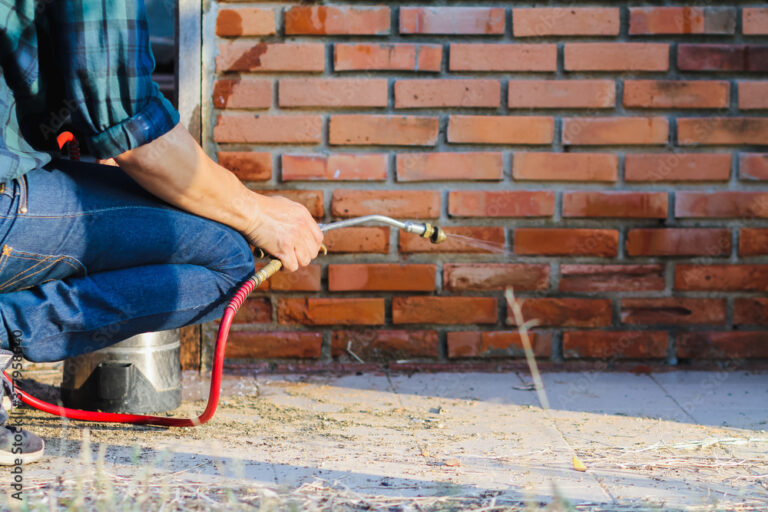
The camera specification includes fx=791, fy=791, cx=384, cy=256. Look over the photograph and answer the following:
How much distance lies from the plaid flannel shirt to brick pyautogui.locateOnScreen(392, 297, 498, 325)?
115 cm

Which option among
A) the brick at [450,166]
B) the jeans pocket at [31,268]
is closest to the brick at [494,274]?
the brick at [450,166]

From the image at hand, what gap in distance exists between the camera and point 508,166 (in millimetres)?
2523

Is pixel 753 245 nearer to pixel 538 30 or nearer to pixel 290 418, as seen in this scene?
pixel 538 30

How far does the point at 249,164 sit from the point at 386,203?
45 centimetres

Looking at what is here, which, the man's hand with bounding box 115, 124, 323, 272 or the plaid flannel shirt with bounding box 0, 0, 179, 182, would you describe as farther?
the man's hand with bounding box 115, 124, 323, 272

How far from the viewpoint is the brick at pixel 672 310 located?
2.57 meters

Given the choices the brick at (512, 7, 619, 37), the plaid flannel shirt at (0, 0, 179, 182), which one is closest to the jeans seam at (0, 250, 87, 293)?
the plaid flannel shirt at (0, 0, 179, 182)

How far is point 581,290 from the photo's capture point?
2564 millimetres

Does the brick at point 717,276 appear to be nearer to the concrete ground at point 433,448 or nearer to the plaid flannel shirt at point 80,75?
the concrete ground at point 433,448

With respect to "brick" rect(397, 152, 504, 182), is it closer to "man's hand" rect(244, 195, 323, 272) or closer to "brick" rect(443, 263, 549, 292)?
"brick" rect(443, 263, 549, 292)

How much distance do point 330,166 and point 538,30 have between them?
78 centimetres

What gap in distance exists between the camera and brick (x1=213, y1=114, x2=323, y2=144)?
97.0 inches

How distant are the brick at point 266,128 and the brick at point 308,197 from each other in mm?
156

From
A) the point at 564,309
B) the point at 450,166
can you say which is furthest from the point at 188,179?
the point at 564,309
